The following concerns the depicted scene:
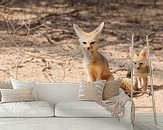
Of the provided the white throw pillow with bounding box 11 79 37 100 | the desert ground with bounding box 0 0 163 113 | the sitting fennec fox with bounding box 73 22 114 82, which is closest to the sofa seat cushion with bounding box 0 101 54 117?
the white throw pillow with bounding box 11 79 37 100

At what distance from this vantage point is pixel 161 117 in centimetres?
602

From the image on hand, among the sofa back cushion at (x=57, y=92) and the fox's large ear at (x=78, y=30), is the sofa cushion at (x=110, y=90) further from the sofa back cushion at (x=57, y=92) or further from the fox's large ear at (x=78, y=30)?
the fox's large ear at (x=78, y=30)

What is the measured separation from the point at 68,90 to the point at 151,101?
149 centimetres

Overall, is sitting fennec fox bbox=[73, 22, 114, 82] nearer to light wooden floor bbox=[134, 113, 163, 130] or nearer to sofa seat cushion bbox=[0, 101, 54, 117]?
light wooden floor bbox=[134, 113, 163, 130]

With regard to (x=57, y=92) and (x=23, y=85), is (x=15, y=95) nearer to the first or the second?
(x=23, y=85)

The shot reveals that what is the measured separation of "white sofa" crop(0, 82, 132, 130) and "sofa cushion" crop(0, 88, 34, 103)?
0.47 ft

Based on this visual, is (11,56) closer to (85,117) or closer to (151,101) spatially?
(85,117)

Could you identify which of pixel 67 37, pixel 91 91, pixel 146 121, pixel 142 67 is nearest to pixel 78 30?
pixel 67 37

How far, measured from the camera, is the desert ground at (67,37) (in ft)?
19.9

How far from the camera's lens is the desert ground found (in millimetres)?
6059

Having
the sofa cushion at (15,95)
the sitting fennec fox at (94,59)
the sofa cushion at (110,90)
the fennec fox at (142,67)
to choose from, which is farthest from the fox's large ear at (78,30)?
the sofa cushion at (15,95)

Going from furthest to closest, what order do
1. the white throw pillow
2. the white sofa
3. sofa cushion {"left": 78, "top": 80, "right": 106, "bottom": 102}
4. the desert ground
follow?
1. the desert ground
2. the white throw pillow
3. sofa cushion {"left": 78, "top": 80, "right": 106, "bottom": 102}
4. the white sofa

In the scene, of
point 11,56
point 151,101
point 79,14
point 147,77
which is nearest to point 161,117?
point 151,101

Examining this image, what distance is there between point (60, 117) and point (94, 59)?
157 centimetres
